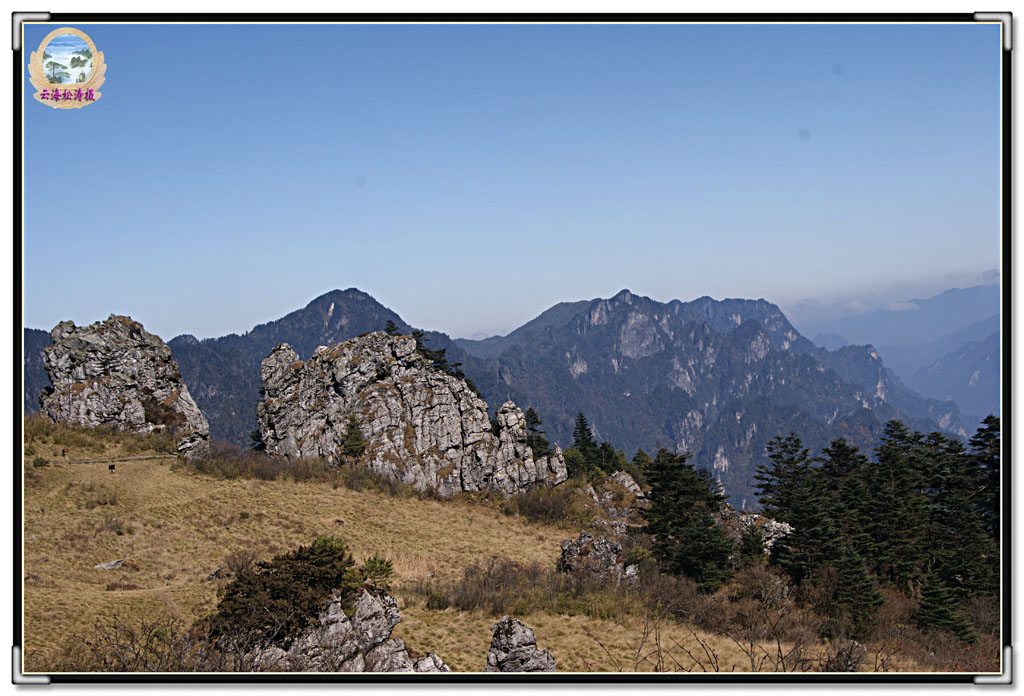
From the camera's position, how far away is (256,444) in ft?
136

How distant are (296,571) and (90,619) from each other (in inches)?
170

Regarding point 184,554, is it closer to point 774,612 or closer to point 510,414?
point 774,612

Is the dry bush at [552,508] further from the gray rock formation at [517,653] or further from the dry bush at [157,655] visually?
the dry bush at [157,655]

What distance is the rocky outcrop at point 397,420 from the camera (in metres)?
37.2

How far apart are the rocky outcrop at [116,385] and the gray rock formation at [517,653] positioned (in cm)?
2744

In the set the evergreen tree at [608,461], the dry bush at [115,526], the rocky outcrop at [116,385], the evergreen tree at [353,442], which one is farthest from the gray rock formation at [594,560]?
the evergreen tree at [608,461]

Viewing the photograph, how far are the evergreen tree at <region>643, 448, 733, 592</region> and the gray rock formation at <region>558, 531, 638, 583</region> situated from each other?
1791mm

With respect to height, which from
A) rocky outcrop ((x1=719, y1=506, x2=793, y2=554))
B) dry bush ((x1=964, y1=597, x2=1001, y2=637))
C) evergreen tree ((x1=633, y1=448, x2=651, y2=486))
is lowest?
evergreen tree ((x1=633, y1=448, x2=651, y2=486))

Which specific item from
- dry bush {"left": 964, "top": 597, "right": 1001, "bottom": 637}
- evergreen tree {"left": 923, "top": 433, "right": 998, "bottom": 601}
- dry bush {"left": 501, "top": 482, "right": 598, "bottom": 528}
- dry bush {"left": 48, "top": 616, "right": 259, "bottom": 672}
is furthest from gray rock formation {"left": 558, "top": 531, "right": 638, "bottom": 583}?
dry bush {"left": 501, "top": 482, "right": 598, "bottom": 528}

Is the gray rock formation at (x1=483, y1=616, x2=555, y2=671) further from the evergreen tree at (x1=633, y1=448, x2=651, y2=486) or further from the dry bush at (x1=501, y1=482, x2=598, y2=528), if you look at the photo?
the evergreen tree at (x1=633, y1=448, x2=651, y2=486)

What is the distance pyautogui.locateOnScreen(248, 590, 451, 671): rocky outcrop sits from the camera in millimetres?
9555

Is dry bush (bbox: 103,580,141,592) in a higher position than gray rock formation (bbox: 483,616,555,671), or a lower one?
lower
